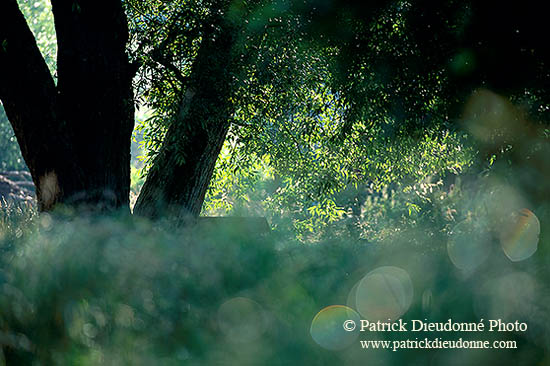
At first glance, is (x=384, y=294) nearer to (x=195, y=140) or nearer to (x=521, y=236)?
(x=521, y=236)

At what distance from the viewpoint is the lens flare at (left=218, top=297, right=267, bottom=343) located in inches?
225

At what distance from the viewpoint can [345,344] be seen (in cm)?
578

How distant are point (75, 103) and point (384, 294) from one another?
512 cm

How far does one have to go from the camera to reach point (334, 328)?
591 centimetres

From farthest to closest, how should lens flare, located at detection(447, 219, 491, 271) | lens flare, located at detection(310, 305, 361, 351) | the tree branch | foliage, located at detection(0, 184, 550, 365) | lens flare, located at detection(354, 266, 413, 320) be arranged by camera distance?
1. the tree branch
2. lens flare, located at detection(447, 219, 491, 271)
3. lens flare, located at detection(354, 266, 413, 320)
4. lens flare, located at detection(310, 305, 361, 351)
5. foliage, located at detection(0, 184, 550, 365)

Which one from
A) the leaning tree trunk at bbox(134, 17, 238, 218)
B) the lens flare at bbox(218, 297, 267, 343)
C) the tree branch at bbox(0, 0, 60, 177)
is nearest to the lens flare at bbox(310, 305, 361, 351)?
the lens flare at bbox(218, 297, 267, 343)

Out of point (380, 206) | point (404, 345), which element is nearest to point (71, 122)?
point (404, 345)

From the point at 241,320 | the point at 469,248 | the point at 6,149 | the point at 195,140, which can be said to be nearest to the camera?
the point at 241,320

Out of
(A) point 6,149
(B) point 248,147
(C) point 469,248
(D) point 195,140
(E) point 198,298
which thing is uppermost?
(A) point 6,149

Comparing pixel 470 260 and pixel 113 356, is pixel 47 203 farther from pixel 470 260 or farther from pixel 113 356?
→ pixel 470 260

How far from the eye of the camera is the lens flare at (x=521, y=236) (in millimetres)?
7086

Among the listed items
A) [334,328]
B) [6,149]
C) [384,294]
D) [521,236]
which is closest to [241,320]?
[334,328]

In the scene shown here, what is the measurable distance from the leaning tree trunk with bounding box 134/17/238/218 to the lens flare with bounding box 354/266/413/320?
11.6ft

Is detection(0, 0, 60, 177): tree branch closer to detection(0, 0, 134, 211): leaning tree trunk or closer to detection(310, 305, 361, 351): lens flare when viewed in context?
detection(0, 0, 134, 211): leaning tree trunk
